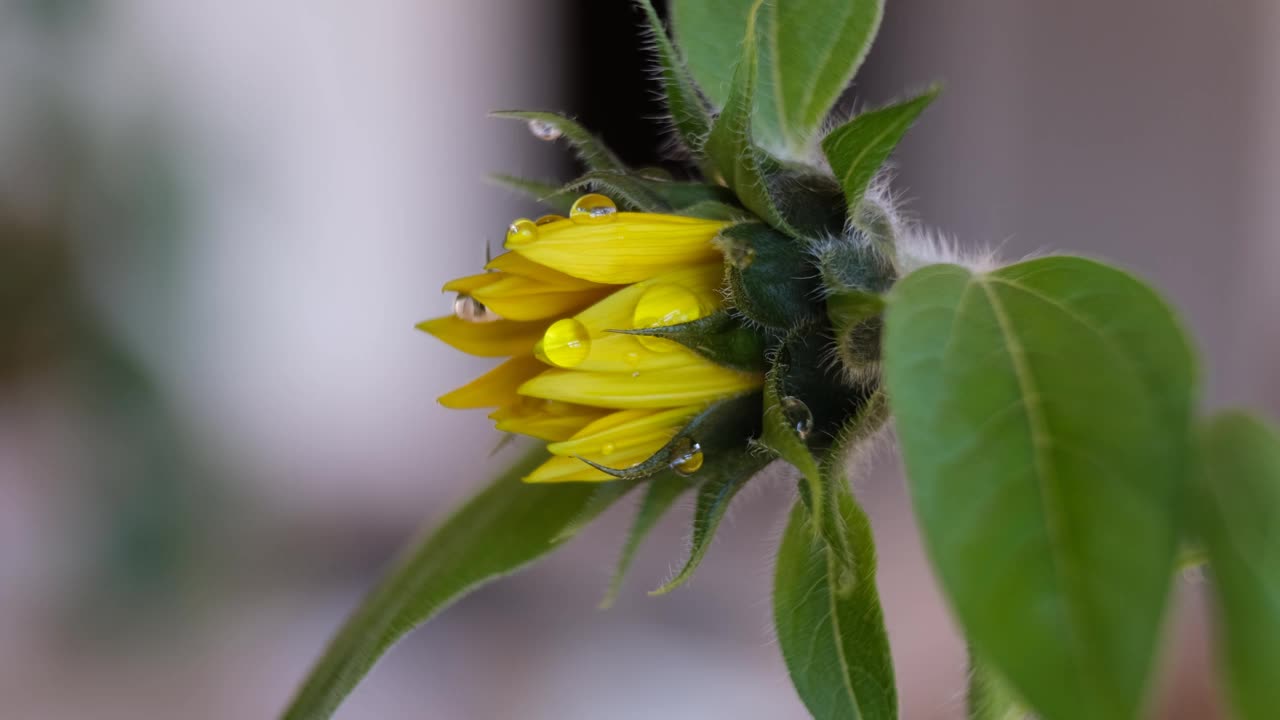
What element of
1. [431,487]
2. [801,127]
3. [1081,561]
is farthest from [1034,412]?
[431,487]

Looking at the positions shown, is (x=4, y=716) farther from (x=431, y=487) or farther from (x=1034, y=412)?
(x=1034, y=412)

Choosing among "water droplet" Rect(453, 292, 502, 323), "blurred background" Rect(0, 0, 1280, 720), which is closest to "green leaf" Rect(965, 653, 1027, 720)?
"water droplet" Rect(453, 292, 502, 323)

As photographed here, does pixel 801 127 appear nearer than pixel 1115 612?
No

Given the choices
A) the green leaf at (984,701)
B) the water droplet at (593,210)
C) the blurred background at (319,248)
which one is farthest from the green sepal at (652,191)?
the blurred background at (319,248)

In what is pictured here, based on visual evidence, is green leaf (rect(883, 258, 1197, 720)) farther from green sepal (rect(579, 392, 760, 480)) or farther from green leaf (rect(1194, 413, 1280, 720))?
green sepal (rect(579, 392, 760, 480))

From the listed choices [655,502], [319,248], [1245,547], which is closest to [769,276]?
[655,502]

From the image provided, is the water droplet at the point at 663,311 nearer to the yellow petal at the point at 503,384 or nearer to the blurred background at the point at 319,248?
the yellow petal at the point at 503,384

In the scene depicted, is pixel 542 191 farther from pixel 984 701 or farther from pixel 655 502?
pixel 984 701
